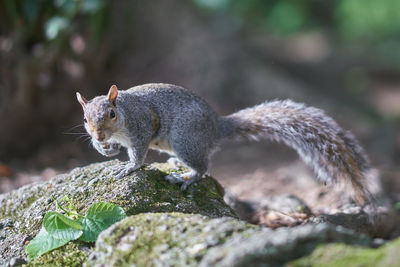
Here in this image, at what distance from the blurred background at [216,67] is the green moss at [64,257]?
1.94m

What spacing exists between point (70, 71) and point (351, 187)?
4.11 metres

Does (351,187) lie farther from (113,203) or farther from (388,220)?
(113,203)

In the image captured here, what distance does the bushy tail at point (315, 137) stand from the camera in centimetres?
275

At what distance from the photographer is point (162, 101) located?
114 inches

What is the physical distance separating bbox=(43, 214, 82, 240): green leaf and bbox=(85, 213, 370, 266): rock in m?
0.28

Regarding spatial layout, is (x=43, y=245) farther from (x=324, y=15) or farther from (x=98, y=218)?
(x=324, y=15)

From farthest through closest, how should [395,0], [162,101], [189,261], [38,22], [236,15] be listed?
1. [236,15]
2. [395,0]
3. [38,22]
4. [162,101]
5. [189,261]

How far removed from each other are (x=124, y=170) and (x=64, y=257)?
0.65 metres

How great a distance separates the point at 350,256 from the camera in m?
1.39

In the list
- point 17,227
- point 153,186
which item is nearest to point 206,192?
point 153,186

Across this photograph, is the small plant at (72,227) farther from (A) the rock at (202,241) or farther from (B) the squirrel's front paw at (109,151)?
(B) the squirrel's front paw at (109,151)

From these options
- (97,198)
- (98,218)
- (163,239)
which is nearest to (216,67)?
(97,198)

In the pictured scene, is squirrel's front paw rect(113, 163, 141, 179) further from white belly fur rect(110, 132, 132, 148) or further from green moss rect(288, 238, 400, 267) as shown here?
green moss rect(288, 238, 400, 267)

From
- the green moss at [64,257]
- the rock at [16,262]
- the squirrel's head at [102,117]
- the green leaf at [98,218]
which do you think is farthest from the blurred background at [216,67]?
the rock at [16,262]
